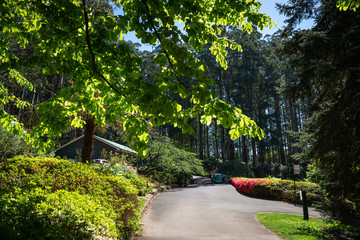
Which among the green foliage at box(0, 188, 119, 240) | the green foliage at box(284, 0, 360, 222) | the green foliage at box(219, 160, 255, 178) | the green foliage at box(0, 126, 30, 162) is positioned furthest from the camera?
the green foliage at box(219, 160, 255, 178)

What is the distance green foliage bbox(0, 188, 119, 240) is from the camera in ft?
9.49

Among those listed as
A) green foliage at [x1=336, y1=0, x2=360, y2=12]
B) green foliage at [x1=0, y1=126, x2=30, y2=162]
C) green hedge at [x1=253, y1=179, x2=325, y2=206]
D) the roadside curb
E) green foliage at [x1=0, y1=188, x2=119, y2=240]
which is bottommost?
the roadside curb

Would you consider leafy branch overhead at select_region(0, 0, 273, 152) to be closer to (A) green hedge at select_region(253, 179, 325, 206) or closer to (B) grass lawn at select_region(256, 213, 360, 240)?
(B) grass lawn at select_region(256, 213, 360, 240)

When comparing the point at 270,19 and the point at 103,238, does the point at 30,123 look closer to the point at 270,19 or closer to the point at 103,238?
the point at 103,238

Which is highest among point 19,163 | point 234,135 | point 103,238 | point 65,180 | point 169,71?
point 169,71

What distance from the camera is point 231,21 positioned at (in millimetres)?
5098

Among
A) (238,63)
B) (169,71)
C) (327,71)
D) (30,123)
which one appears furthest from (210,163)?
(169,71)

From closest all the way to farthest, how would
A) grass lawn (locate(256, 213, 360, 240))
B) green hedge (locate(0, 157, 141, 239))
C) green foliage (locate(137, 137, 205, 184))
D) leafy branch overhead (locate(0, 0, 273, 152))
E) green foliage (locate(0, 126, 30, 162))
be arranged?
leafy branch overhead (locate(0, 0, 273, 152)), green hedge (locate(0, 157, 141, 239)), grass lawn (locate(256, 213, 360, 240)), green foliage (locate(0, 126, 30, 162)), green foliage (locate(137, 137, 205, 184))

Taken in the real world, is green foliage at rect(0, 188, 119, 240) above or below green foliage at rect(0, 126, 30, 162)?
below

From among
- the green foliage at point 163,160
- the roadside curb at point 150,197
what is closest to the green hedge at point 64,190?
the roadside curb at point 150,197

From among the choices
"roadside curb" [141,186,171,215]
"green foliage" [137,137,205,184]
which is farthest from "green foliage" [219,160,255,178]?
"roadside curb" [141,186,171,215]

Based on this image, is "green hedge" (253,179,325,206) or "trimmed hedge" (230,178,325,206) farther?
"green hedge" (253,179,325,206)

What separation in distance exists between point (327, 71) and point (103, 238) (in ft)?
24.1

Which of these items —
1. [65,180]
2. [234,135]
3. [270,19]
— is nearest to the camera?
[234,135]
